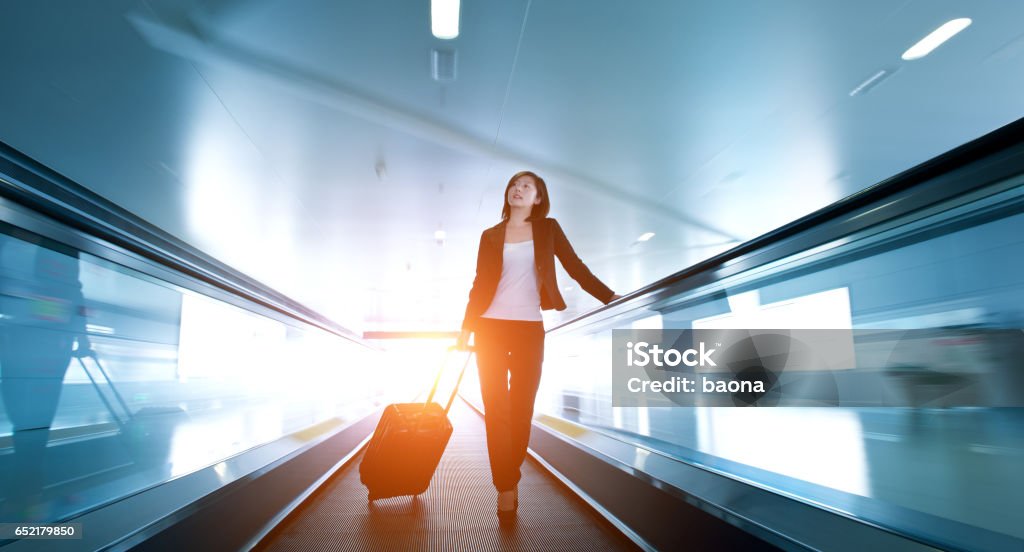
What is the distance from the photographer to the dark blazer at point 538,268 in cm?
278

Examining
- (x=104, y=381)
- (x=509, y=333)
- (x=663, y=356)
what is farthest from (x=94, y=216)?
(x=663, y=356)

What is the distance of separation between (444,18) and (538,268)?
3216 mm

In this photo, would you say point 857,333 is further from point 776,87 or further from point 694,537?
point 776,87

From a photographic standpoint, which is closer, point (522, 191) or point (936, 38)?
point (522, 191)

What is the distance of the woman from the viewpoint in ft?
9.00

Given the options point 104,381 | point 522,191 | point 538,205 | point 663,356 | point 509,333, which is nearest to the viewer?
point 104,381

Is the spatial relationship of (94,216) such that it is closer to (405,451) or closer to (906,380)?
(405,451)

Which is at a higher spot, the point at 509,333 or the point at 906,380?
the point at 509,333

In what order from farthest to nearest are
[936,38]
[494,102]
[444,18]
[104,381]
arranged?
1. [494,102]
2. [936,38]
3. [444,18]
4. [104,381]

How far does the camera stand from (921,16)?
5059mm

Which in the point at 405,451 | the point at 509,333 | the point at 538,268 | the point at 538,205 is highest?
the point at 538,205

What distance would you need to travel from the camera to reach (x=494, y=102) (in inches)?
258

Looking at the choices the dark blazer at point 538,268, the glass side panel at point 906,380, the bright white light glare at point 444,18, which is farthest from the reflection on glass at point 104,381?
the bright white light glare at point 444,18
